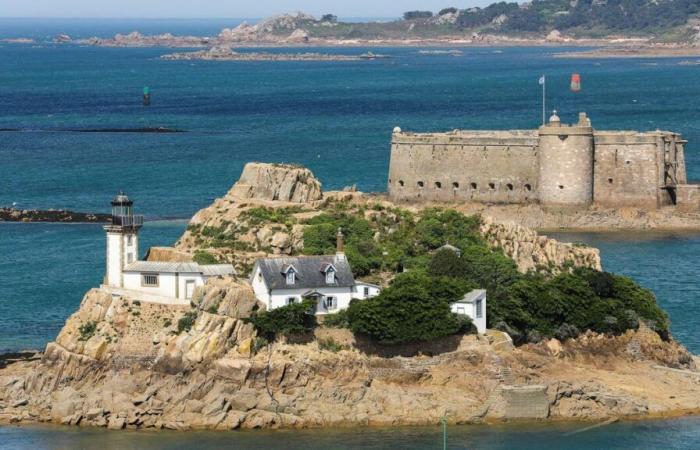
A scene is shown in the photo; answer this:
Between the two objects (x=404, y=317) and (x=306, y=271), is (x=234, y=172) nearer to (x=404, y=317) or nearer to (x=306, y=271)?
(x=306, y=271)

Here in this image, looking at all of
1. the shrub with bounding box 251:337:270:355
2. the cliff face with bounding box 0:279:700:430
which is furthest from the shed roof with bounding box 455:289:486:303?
the shrub with bounding box 251:337:270:355

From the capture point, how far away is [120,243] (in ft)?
194

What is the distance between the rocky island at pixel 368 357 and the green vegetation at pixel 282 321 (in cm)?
4

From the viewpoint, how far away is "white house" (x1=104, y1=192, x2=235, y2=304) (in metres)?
58.0

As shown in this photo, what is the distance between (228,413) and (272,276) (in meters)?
5.41

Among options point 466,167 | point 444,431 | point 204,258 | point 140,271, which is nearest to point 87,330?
point 140,271

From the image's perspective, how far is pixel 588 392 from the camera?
5469 cm

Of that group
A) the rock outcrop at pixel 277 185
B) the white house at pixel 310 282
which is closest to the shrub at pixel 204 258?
the white house at pixel 310 282

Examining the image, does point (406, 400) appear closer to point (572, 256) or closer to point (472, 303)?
point (472, 303)

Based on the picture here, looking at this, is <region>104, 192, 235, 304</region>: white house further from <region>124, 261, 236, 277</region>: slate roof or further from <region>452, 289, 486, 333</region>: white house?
<region>452, 289, 486, 333</region>: white house

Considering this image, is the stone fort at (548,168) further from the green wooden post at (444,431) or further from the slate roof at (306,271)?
the green wooden post at (444,431)

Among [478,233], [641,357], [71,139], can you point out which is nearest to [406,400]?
[641,357]

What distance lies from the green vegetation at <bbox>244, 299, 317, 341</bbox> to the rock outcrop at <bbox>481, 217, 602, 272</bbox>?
399 inches

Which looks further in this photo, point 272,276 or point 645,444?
point 272,276
